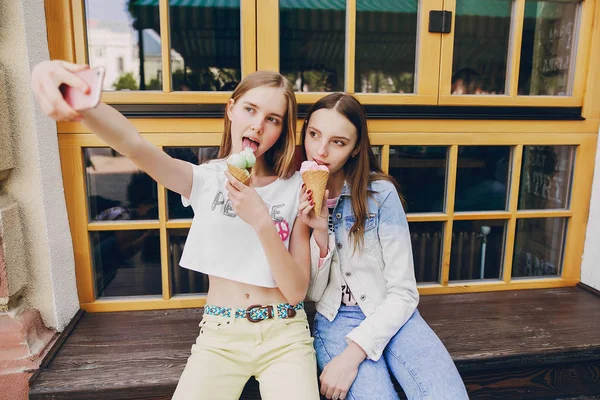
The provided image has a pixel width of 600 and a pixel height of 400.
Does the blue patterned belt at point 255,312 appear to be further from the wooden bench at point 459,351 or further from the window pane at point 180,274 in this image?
the window pane at point 180,274

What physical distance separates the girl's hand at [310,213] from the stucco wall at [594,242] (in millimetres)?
1846

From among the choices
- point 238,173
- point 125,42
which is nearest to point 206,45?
point 125,42

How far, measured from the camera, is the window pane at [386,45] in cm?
233

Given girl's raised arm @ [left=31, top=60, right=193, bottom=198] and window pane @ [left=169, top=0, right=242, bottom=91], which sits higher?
window pane @ [left=169, top=0, right=242, bottom=91]

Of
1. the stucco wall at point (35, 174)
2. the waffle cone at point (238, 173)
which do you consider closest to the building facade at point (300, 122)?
the stucco wall at point (35, 174)

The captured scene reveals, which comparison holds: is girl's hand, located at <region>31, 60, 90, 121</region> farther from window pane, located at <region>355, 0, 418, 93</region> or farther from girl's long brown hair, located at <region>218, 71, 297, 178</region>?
window pane, located at <region>355, 0, 418, 93</region>

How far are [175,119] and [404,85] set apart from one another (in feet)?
4.50

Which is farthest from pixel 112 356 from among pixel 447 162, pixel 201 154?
pixel 447 162

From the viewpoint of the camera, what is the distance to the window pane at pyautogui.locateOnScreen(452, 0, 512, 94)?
237cm

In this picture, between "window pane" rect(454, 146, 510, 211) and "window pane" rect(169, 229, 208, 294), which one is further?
"window pane" rect(454, 146, 510, 211)

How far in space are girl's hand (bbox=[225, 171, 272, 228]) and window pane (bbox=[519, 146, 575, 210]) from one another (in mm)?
1828

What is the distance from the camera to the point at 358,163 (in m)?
1.88

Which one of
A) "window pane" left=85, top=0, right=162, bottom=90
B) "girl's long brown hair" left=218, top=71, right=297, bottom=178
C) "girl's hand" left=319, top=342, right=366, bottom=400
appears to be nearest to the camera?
"girl's hand" left=319, top=342, right=366, bottom=400

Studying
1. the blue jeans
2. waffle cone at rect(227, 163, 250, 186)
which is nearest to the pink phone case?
waffle cone at rect(227, 163, 250, 186)
